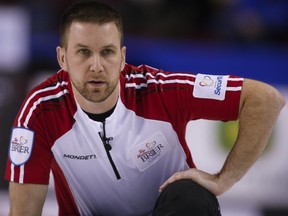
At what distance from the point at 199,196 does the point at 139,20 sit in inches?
172

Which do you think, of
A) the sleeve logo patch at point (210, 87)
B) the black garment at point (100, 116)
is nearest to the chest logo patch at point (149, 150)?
the black garment at point (100, 116)

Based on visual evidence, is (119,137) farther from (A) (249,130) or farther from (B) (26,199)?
(A) (249,130)

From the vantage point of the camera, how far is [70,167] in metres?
3.77

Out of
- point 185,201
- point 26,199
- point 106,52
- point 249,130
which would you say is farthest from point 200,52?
point 185,201

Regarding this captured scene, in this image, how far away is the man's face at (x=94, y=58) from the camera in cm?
346

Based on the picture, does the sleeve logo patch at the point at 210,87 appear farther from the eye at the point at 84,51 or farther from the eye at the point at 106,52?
the eye at the point at 84,51

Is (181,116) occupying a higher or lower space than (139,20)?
lower

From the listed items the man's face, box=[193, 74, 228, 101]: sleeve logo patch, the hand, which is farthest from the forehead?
the hand

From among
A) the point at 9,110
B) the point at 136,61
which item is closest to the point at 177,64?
the point at 136,61

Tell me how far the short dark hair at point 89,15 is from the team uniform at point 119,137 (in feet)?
1.12

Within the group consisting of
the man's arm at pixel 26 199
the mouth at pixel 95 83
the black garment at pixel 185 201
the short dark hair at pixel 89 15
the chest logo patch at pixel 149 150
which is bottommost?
the man's arm at pixel 26 199

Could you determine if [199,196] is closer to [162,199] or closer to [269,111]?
[162,199]

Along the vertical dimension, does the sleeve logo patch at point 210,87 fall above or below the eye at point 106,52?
below

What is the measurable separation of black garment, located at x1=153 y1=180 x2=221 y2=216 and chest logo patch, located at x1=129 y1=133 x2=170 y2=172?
0.40m
